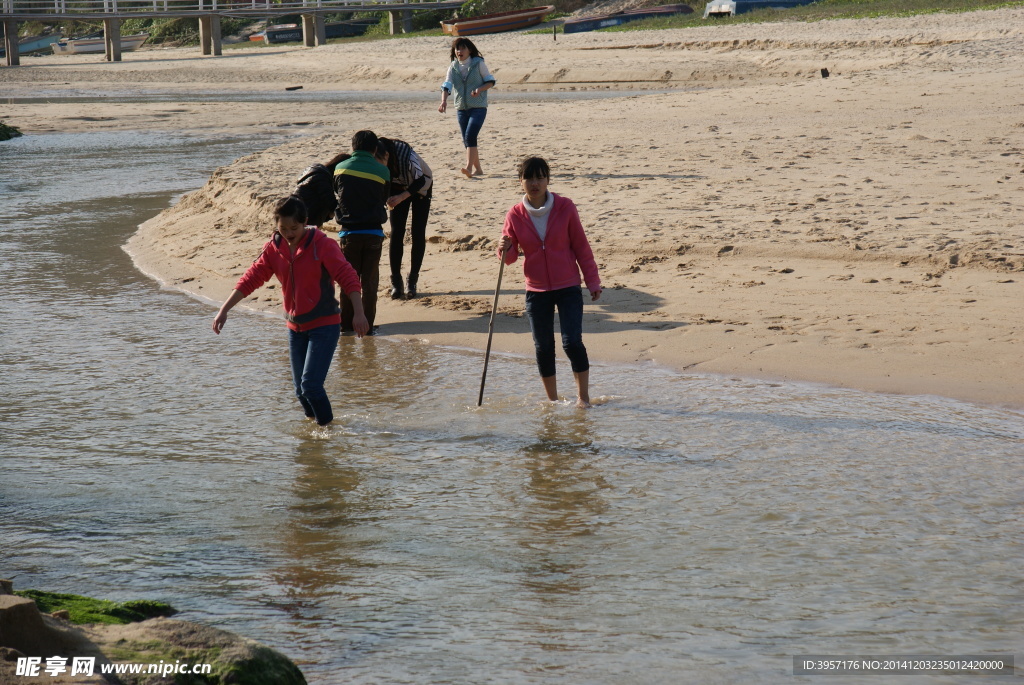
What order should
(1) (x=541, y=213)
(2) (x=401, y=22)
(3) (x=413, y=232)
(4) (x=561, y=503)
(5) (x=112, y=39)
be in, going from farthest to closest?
(2) (x=401, y=22) < (5) (x=112, y=39) < (3) (x=413, y=232) < (1) (x=541, y=213) < (4) (x=561, y=503)

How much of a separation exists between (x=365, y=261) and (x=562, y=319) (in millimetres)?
2521

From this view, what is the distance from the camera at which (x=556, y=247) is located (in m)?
6.14

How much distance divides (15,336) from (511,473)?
5156 millimetres

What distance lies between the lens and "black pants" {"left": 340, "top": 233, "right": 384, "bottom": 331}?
8234mm

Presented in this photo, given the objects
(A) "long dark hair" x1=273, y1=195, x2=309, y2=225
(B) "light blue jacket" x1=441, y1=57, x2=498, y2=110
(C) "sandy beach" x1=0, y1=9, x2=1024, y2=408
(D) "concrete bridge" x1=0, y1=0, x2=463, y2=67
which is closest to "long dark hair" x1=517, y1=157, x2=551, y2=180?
(A) "long dark hair" x1=273, y1=195, x2=309, y2=225

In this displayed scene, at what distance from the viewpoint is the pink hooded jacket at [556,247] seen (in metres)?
6.10

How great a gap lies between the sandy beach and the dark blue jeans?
2.33ft

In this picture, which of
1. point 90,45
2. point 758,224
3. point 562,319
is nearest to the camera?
point 562,319

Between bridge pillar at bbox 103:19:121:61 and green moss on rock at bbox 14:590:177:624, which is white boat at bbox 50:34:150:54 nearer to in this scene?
bridge pillar at bbox 103:19:121:61

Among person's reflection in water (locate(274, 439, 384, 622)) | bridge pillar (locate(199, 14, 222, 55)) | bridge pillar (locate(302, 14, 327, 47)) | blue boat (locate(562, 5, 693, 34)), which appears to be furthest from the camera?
bridge pillar (locate(302, 14, 327, 47))

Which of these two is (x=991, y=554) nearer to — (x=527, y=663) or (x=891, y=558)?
(x=891, y=558)

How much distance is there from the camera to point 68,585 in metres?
4.30

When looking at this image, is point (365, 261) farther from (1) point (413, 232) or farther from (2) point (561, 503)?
(2) point (561, 503)

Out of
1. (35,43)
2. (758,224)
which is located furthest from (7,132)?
(35,43)
